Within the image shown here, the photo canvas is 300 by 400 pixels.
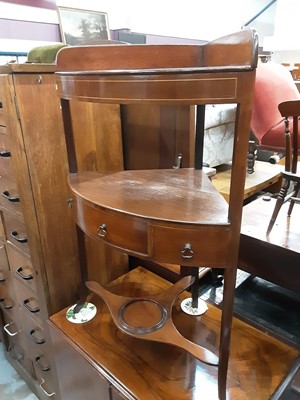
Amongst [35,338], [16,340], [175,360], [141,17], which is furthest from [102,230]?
[141,17]

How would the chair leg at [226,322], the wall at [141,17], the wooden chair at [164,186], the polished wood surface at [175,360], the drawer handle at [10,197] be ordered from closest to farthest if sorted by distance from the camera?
the wooden chair at [164,186]
the chair leg at [226,322]
the polished wood surface at [175,360]
the drawer handle at [10,197]
the wall at [141,17]

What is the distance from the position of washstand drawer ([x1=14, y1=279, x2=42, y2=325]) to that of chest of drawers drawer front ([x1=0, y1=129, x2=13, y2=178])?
17.4 inches

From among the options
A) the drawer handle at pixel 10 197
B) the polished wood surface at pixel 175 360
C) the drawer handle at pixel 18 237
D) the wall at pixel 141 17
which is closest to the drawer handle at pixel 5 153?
the drawer handle at pixel 10 197

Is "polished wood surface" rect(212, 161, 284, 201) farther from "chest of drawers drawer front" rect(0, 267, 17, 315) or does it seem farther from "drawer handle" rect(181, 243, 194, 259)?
"chest of drawers drawer front" rect(0, 267, 17, 315)

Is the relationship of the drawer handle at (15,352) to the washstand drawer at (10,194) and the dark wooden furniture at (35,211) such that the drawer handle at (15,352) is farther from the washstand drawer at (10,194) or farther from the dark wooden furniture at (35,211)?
the washstand drawer at (10,194)

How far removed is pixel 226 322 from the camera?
26.9 inches

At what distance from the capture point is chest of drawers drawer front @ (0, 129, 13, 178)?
3.26ft

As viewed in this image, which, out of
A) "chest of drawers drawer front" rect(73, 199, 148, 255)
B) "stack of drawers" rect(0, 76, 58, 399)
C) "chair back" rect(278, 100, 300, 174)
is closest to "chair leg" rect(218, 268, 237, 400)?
"chest of drawers drawer front" rect(73, 199, 148, 255)

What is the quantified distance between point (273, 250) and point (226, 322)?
45 cm

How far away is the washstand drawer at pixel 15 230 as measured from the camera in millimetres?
1092

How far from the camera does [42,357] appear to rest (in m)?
1.31

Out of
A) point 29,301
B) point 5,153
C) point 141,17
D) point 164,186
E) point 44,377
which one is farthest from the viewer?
point 141,17

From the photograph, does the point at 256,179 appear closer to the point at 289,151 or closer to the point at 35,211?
the point at 289,151

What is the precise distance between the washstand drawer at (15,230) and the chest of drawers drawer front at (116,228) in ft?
1.31
